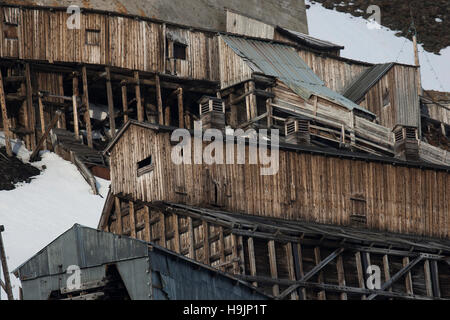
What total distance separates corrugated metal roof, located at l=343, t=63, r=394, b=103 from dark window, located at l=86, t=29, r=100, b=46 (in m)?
14.6

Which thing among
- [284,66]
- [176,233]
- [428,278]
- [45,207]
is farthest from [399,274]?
[284,66]

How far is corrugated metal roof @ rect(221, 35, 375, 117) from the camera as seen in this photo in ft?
196

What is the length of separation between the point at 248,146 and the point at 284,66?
732 inches

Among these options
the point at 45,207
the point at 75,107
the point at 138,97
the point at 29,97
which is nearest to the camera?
the point at 45,207

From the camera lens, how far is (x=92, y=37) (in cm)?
5934

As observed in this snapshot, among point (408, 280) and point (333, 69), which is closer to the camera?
point (408, 280)

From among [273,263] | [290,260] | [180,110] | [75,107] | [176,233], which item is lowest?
[273,263]

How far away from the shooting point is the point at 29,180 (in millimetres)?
52844

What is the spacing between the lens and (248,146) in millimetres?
45156

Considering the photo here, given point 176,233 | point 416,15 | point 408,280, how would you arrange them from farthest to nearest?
point 416,15
point 408,280
point 176,233

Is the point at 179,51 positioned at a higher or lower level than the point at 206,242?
higher

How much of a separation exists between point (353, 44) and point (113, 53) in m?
31.3

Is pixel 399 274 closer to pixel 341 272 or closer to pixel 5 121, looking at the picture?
pixel 341 272
